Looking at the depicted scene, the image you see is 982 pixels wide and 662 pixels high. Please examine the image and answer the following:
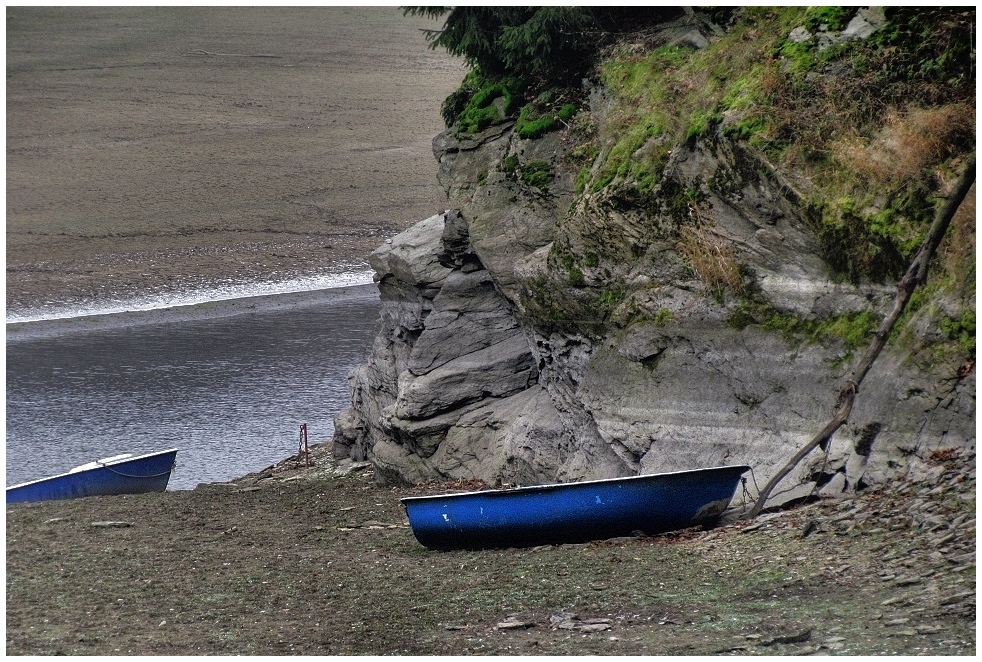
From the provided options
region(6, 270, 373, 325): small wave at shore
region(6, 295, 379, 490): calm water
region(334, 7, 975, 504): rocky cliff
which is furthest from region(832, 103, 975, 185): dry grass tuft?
region(6, 270, 373, 325): small wave at shore

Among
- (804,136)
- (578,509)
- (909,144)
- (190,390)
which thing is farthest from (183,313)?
(909,144)

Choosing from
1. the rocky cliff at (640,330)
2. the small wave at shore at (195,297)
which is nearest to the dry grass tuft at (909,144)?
the rocky cliff at (640,330)

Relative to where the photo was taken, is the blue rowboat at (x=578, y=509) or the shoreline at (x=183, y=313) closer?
the blue rowboat at (x=578, y=509)

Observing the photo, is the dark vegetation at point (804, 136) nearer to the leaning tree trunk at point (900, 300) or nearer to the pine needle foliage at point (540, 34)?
the pine needle foliage at point (540, 34)

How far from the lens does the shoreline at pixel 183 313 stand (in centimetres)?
3412

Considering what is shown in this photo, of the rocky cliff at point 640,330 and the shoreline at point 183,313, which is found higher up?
the rocky cliff at point 640,330

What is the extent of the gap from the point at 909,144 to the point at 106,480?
15.3 metres

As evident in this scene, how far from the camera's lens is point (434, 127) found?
164 ft

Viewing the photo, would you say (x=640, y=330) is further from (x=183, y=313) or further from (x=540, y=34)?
(x=183, y=313)

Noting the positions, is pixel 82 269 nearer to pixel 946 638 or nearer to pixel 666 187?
pixel 666 187

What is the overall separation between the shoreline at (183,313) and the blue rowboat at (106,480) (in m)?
12.9

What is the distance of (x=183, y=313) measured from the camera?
35.8m

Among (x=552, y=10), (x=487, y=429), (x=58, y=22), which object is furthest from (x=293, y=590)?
(x=58, y=22)

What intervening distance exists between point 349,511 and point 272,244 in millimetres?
23807
